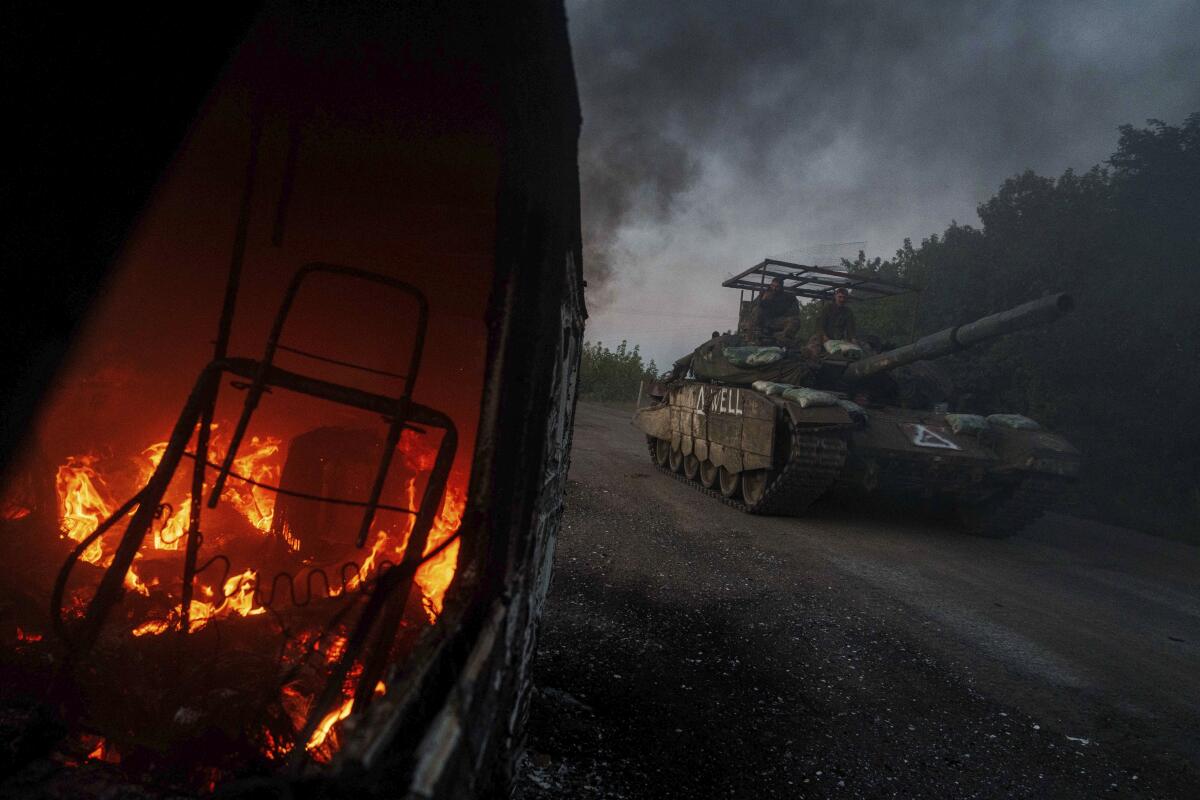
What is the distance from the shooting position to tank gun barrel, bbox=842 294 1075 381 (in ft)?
22.5

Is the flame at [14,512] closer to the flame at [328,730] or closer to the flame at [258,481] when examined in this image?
the flame at [258,481]

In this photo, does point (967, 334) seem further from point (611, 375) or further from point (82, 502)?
point (611, 375)

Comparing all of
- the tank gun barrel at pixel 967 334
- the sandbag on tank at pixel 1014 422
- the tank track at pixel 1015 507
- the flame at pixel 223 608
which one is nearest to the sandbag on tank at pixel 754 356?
the tank gun barrel at pixel 967 334

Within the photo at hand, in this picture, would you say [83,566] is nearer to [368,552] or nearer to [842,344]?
[368,552]

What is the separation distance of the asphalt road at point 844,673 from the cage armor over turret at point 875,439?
1088mm

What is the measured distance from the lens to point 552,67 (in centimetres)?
167

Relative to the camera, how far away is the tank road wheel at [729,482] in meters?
8.85

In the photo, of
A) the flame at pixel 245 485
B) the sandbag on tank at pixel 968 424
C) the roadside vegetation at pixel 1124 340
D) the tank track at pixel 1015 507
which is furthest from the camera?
the roadside vegetation at pixel 1124 340

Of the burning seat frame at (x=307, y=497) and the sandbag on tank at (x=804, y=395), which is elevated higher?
the sandbag on tank at (x=804, y=395)

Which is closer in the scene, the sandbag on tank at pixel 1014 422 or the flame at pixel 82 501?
the flame at pixel 82 501

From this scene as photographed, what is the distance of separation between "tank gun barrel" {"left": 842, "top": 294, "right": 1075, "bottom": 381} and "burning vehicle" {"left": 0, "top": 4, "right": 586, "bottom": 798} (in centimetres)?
652

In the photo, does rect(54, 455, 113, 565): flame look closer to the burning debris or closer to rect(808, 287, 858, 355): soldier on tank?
the burning debris

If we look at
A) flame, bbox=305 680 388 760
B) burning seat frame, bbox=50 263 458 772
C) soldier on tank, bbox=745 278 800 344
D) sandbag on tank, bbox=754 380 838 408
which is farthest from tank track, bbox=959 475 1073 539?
flame, bbox=305 680 388 760

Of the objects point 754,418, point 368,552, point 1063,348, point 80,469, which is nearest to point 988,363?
point 1063,348
